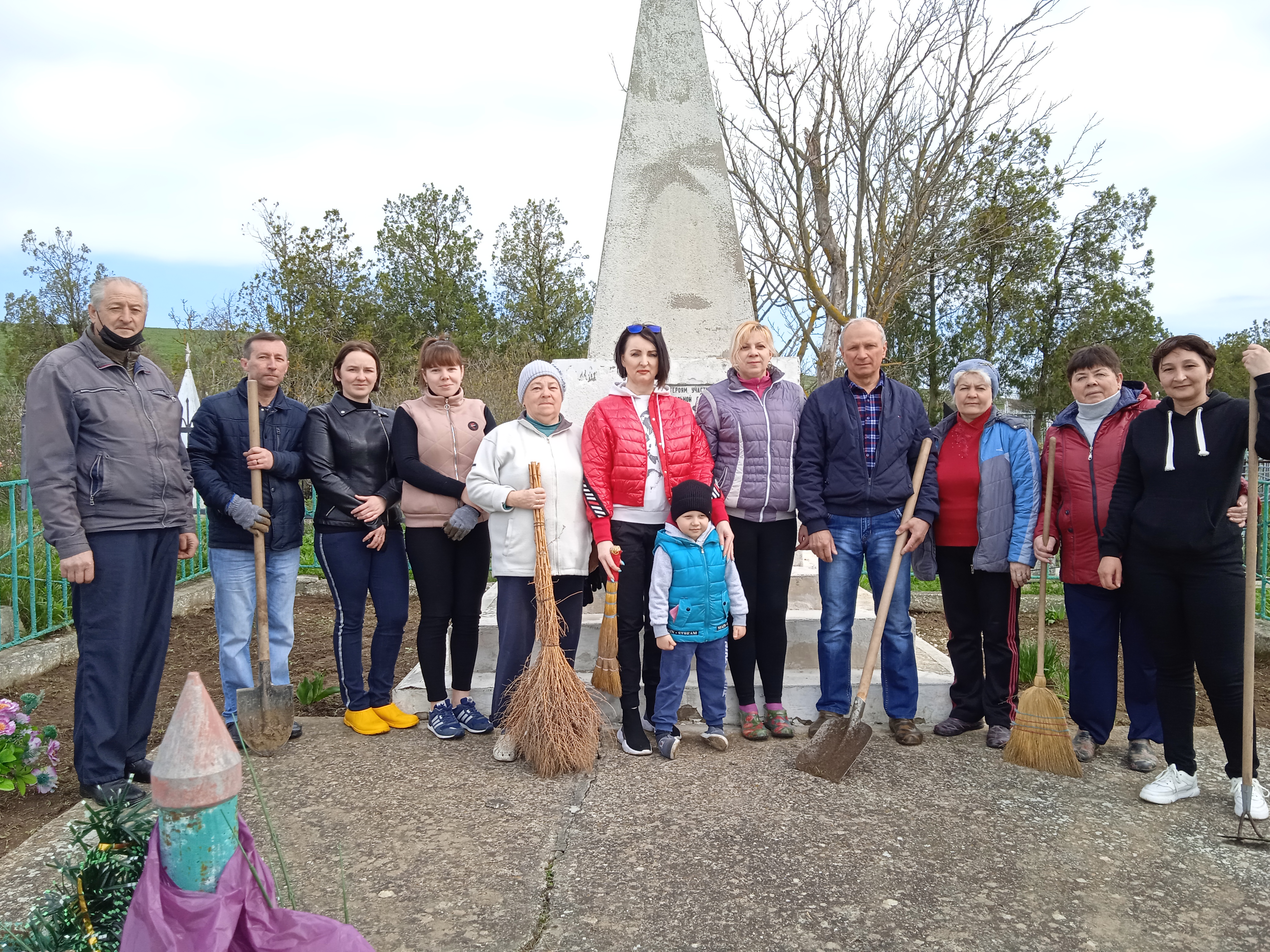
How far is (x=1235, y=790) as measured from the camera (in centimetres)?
323

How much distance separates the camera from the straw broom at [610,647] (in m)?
3.66

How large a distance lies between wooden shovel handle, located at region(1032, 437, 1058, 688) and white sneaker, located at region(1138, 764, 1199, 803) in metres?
0.55

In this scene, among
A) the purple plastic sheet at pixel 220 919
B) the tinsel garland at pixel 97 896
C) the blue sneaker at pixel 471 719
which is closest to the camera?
the purple plastic sheet at pixel 220 919

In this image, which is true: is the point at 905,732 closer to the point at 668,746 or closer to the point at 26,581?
the point at 668,746

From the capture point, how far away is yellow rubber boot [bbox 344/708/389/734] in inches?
158

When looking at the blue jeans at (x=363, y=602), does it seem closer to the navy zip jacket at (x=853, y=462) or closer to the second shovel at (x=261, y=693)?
the second shovel at (x=261, y=693)

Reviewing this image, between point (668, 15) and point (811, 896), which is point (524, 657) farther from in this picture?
point (668, 15)

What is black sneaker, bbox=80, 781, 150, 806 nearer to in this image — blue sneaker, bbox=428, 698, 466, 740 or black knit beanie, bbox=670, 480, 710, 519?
blue sneaker, bbox=428, 698, 466, 740

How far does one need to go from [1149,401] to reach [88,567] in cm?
442

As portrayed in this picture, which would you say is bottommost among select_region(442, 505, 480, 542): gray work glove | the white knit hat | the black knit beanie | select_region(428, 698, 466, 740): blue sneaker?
select_region(428, 698, 466, 740): blue sneaker

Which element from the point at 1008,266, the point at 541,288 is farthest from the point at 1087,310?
the point at 541,288

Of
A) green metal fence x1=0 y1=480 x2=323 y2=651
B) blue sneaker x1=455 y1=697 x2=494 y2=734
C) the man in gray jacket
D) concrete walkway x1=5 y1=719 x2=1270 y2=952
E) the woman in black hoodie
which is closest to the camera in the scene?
concrete walkway x1=5 y1=719 x2=1270 y2=952

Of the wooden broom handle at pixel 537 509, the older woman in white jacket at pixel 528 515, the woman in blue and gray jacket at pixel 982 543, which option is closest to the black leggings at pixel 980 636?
the woman in blue and gray jacket at pixel 982 543

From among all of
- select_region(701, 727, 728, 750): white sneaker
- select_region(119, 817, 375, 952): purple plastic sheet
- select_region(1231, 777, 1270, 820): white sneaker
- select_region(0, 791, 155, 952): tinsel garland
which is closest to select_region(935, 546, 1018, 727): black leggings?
select_region(1231, 777, 1270, 820): white sneaker
